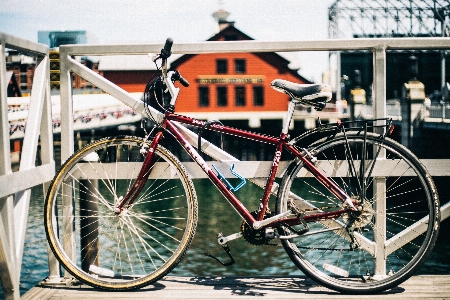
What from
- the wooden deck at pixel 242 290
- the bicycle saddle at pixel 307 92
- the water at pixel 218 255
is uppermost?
the bicycle saddle at pixel 307 92

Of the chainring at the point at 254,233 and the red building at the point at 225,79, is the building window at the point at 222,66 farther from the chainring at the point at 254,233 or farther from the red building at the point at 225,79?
the chainring at the point at 254,233

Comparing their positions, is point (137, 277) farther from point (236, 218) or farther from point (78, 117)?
point (78, 117)

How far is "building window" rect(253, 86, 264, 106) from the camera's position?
38.8 m

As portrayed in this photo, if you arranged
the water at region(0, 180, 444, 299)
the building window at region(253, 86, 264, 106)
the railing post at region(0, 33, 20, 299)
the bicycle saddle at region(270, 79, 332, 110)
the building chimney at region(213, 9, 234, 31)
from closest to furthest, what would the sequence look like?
the railing post at region(0, 33, 20, 299), the bicycle saddle at region(270, 79, 332, 110), the water at region(0, 180, 444, 299), the building window at region(253, 86, 264, 106), the building chimney at region(213, 9, 234, 31)

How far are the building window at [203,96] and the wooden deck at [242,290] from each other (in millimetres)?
36115

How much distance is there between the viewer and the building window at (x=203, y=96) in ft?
128

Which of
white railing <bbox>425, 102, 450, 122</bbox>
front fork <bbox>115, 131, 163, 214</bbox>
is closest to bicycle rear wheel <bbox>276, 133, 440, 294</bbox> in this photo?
front fork <bbox>115, 131, 163, 214</bbox>

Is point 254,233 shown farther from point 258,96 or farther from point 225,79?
point 225,79

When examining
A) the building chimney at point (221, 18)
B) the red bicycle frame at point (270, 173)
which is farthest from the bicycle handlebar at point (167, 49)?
the building chimney at point (221, 18)

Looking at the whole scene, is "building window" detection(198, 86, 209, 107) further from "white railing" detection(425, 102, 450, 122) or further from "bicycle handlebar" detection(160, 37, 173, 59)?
"bicycle handlebar" detection(160, 37, 173, 59)

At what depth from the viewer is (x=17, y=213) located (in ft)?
9.12

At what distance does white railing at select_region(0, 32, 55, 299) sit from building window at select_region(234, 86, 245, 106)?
3642 centimetres

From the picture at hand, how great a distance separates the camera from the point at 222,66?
131ft

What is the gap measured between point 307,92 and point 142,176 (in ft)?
2.94
